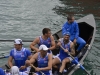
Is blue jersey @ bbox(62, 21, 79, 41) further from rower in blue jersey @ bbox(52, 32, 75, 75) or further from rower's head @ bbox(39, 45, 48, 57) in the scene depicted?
rower's head @ bbox(39, 45, 48, 57)

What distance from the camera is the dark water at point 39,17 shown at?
51.0ft

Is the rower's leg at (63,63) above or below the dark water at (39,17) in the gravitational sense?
below

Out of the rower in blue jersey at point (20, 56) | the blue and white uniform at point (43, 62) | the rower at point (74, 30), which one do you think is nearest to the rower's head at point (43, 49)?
the blue and white uniform at point (43, 62)

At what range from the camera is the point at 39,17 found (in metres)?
22.1

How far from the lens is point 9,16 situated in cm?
2181

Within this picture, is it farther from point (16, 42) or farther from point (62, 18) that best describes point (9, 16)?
point (16, 42)

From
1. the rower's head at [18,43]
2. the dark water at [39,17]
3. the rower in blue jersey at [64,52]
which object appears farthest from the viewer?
the dark water at [39,17]

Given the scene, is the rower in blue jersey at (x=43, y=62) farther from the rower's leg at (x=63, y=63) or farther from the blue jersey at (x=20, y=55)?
the rower's leg at (x=63, y=63)

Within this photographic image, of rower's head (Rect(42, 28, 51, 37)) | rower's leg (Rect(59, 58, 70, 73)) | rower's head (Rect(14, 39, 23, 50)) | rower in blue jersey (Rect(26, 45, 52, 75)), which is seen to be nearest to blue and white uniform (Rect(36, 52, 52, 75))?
rower in blue jersey (Rect(26, 45, 52, 75))

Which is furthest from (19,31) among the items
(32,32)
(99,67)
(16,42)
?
(16,42)

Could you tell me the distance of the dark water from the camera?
15550mm

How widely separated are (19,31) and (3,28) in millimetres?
1332

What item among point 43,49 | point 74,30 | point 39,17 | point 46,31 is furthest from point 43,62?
point 39,17

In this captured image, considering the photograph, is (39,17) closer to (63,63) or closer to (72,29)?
(72,29)
